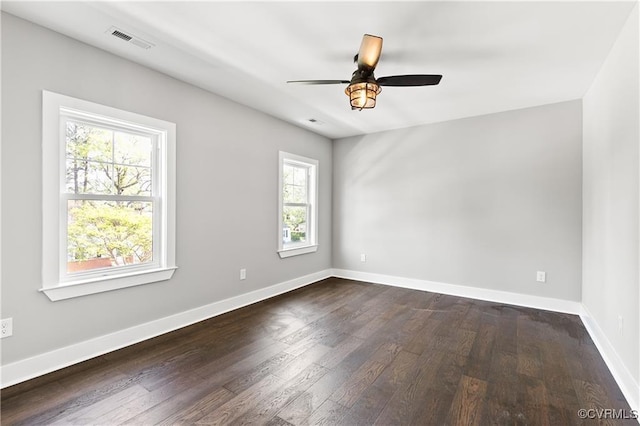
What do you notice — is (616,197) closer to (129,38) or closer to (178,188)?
(178,188)

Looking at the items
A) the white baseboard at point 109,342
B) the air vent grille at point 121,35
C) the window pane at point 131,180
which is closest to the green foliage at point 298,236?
the white baseboard at point 109,342

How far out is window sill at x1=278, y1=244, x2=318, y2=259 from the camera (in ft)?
14.5

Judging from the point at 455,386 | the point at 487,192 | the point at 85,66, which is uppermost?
the point at 85,66

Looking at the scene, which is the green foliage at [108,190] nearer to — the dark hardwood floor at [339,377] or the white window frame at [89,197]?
the white window frame at [89,197]

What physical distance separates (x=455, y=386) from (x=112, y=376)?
8.18ft

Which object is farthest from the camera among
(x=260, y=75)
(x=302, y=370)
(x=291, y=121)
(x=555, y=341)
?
(x=291, y=121)

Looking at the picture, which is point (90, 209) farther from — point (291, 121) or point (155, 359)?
point (291, 121)

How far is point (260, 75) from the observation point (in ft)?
9.80

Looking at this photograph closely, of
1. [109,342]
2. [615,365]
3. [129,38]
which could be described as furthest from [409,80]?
[109,342]

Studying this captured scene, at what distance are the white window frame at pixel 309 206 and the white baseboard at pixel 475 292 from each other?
0.93 m

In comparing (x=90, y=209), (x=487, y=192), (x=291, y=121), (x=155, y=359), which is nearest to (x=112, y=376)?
(x=155, y=359)

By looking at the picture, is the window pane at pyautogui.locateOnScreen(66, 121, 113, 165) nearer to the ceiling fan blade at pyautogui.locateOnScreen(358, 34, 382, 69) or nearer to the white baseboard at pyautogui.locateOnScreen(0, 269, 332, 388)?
the white baseboard at pyautogui.locateOnScreen(0, 269, 332, 388)

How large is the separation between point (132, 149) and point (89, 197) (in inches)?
23.7

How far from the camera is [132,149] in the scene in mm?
2805
